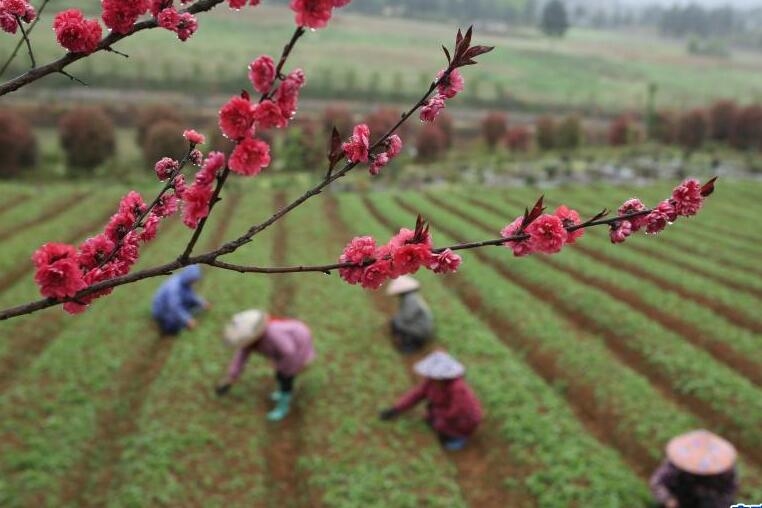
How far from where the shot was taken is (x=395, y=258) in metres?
2.28

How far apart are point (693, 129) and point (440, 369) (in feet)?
127

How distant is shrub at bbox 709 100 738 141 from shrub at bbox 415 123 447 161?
18.7 metres

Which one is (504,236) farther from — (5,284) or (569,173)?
(569,173)

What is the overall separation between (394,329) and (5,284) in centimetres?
909

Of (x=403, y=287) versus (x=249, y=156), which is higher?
(x=249, y=156)

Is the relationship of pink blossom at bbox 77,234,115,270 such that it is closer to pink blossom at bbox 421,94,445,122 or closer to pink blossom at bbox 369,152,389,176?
pink blossom at bbox 369,152,389,176

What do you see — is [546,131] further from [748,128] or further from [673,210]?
[673,210]

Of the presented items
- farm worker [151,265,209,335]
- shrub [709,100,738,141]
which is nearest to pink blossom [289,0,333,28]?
farm worker [151,265,209,335]

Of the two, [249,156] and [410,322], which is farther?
[410,322]

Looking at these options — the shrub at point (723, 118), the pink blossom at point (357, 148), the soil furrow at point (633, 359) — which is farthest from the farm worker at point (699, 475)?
the shrub at point (723, 118)

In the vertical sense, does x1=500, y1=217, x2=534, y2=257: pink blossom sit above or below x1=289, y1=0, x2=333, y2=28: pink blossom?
below

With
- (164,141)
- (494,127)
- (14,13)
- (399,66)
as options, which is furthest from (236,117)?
(399,66)

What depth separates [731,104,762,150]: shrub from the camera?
38.2m

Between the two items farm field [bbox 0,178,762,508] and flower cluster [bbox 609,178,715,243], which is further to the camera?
farm field [bbox 0,178,762,508]
